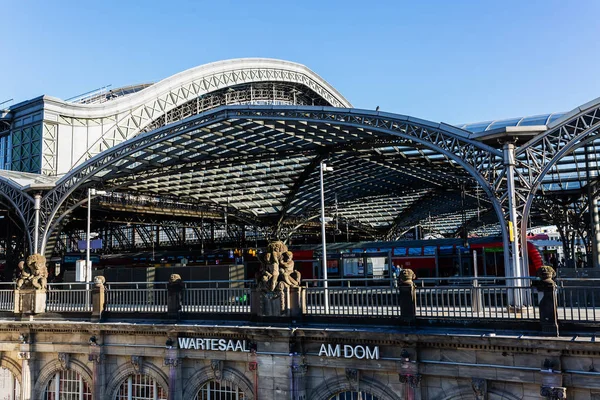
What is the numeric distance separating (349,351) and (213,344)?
4.79 m

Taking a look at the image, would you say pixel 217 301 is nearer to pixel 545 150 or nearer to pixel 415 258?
pixel 545 150

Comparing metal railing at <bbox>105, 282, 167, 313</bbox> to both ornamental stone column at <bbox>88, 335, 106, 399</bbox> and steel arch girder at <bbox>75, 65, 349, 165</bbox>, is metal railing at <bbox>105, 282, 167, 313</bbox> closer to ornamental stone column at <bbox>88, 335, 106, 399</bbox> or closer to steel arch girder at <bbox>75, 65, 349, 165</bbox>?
ornamental stone column at <bbox>88, 335, 106, 399</bbox>

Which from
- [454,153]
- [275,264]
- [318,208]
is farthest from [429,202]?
[275,264]

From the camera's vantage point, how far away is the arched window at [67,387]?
21172mm

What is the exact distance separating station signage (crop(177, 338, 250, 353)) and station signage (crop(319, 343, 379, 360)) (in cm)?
277

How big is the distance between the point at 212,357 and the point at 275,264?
3854 millimetres

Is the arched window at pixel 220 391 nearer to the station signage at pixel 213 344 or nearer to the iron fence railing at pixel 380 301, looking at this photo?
the station signage at pixel 213 344

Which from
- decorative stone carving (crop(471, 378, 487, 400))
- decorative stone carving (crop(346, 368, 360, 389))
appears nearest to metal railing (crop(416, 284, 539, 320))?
decorative stone carving (crop(471, 378, 487, 400))

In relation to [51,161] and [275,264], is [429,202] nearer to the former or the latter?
[51,161]

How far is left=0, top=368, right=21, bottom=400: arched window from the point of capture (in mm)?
22719

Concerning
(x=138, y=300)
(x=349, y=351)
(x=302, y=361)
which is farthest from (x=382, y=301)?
(x=138, y=300)

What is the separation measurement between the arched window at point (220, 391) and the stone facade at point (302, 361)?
0.64 ft

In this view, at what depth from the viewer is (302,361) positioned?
A: 1717 centimetres

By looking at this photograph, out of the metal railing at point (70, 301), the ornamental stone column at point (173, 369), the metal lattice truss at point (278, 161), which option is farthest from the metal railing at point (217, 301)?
the metal lattice truss at point (278, 161)
